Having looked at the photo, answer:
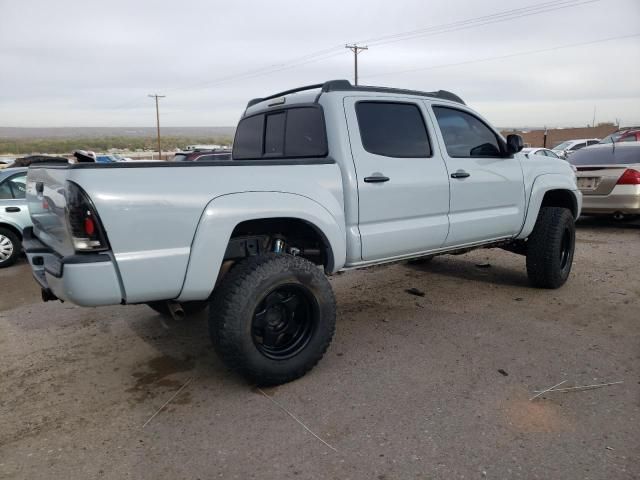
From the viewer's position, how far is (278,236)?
378 centimetres

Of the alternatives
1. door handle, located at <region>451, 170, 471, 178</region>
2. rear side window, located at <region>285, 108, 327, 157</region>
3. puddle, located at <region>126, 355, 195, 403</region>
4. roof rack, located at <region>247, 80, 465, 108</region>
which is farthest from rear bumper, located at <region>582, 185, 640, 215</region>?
puddle, located at <region>126, 355, 195, 403</region>

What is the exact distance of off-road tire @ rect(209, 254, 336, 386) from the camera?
322 cm

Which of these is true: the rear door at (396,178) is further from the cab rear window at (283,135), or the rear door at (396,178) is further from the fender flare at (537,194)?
the fender flare at (537,194)

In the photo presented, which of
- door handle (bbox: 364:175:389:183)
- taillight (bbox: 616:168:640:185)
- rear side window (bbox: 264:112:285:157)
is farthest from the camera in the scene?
taillight (bbox: 616:168:640:185)

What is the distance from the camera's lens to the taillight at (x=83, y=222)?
2.77 meters

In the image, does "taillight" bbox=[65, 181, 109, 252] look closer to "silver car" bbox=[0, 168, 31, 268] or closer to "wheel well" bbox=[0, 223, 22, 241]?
"silver car" bbox=[0, 168, 31, 268]

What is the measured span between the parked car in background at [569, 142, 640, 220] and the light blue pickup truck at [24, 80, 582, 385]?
4.71 meters

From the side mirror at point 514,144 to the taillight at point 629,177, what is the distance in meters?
5.15

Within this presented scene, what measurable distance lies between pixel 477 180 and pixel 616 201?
5717 mm

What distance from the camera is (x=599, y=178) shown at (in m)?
9.25

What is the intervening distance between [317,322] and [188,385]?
97cm

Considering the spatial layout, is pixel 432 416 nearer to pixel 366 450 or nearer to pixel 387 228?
pixel 366 450

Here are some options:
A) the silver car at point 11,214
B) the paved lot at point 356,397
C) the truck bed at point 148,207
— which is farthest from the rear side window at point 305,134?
the silver car at point 11,214

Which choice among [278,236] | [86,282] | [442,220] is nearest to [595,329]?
[442,220]
